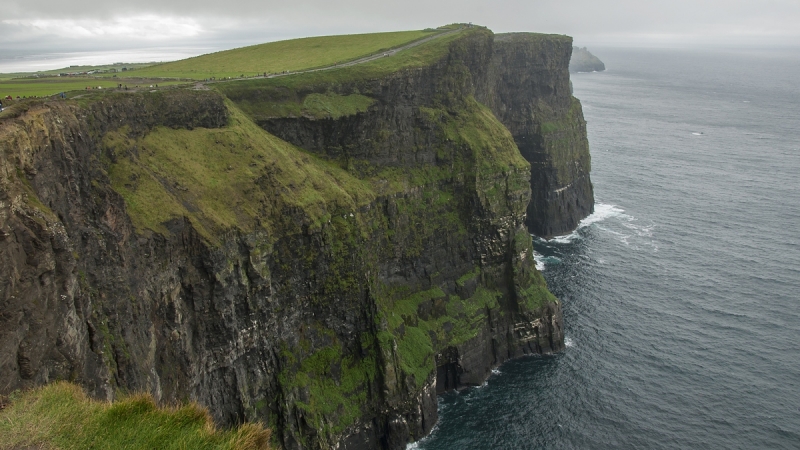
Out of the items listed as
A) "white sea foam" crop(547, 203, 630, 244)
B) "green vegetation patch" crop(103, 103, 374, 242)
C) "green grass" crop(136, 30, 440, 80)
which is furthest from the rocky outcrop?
"green vegetation patch" crop(103, 103, 374, 242)

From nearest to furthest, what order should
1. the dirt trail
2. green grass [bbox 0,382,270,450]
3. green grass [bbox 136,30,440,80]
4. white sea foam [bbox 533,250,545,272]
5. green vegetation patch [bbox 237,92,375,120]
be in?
1. green grass [bbox 0,382,270,450]
2. green vegetation patch [bbox 237,92,375,120]
3. the dirt trail
4. green grass [bbox 136,30,440,80]
5. white sea foam [bbox 533,250,545,272]

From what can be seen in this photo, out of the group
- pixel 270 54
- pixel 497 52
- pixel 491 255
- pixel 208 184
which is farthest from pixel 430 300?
pixel 497 52

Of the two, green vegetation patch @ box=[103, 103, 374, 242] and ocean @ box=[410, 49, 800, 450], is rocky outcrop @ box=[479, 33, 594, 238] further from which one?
green vegetation patch @ box=[103, 103, 374, 242]

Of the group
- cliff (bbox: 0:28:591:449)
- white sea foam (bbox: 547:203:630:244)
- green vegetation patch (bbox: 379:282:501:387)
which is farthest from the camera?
white sea foam (bbox: 547:203:630:244)

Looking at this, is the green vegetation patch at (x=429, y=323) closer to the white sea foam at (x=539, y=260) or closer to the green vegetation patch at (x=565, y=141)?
the white sea foam at (x=539, y=260)

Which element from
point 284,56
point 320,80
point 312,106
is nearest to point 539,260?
point 320,80

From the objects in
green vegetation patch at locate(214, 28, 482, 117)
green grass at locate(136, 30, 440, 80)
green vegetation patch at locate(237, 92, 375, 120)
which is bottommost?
green vegetation patch at locate(237, 92, 375, 120)

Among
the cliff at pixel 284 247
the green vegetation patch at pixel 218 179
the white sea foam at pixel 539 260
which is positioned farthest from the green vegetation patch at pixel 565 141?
the green vegetation patch at pixel 218 179

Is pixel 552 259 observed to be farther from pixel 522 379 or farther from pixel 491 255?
pixel 522 379
